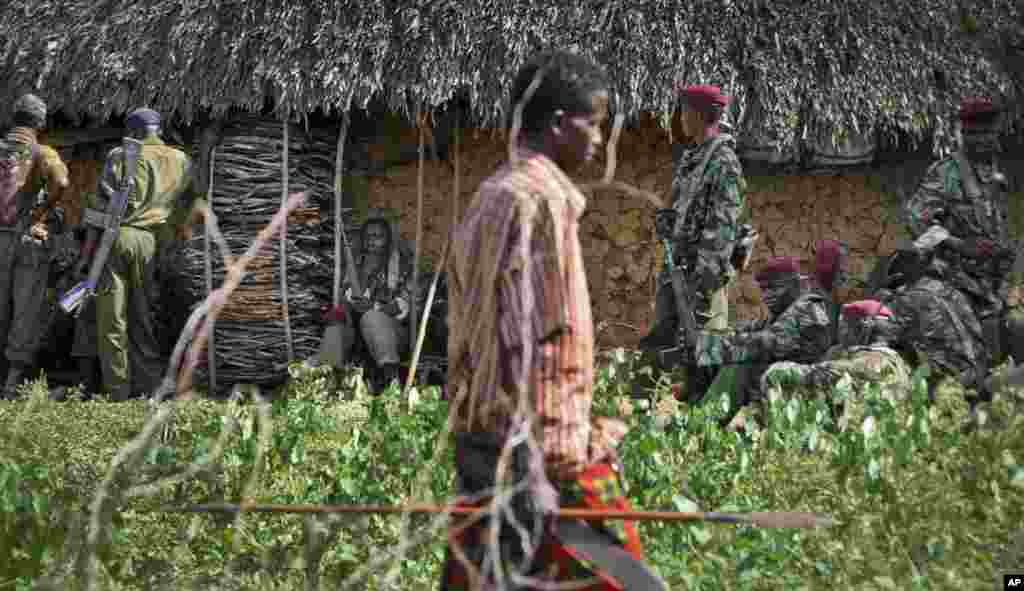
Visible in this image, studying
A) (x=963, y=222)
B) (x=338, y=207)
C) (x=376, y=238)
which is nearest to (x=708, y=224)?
(x=963, y=222)

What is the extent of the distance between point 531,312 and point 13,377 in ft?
22.3

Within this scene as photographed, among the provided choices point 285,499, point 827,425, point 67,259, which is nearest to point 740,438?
point 827,425


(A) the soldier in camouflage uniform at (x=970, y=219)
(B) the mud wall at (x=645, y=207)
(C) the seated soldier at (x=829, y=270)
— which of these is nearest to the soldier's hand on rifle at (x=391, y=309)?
(B) the mud wall at (x=645, y=207)

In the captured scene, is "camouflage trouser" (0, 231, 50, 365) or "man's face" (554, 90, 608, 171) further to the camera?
"camouflage trouser" (0, 231, 50, 365)

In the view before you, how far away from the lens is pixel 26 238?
364 inches

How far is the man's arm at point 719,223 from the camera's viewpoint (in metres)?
7.36

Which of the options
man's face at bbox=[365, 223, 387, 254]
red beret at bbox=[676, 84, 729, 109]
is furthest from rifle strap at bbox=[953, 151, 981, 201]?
man's face at bbox=[365, 223, 387, 254]

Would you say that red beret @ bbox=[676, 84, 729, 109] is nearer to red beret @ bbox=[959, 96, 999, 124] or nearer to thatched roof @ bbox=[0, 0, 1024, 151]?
red beret @ bbox=[959, 96, 999, 124]

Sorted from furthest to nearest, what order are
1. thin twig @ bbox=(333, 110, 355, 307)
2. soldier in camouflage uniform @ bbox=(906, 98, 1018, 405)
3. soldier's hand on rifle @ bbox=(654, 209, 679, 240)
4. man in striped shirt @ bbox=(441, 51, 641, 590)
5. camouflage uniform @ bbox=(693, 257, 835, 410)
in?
thin twig @ bbox=(333, 110, 355, 307) < soldier's hand on rifle @ bbox=(654, 209, 679, 240) < camouflage uniform @ bbox=(693, 257, 835, 410) < soldier in camouflage uniform @ bbox=(906, 98, 1018, 405) < man in striped shirt @ bbox=(441, 51, 641, 590)

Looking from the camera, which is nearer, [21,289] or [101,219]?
[101,219]

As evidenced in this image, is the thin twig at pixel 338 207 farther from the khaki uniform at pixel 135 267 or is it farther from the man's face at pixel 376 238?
the khaki uniform at pixel 135 267

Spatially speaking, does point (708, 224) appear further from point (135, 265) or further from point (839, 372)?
point (135, 265)

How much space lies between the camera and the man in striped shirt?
3.15 meters

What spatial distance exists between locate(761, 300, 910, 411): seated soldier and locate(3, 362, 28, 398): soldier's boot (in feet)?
14.9
